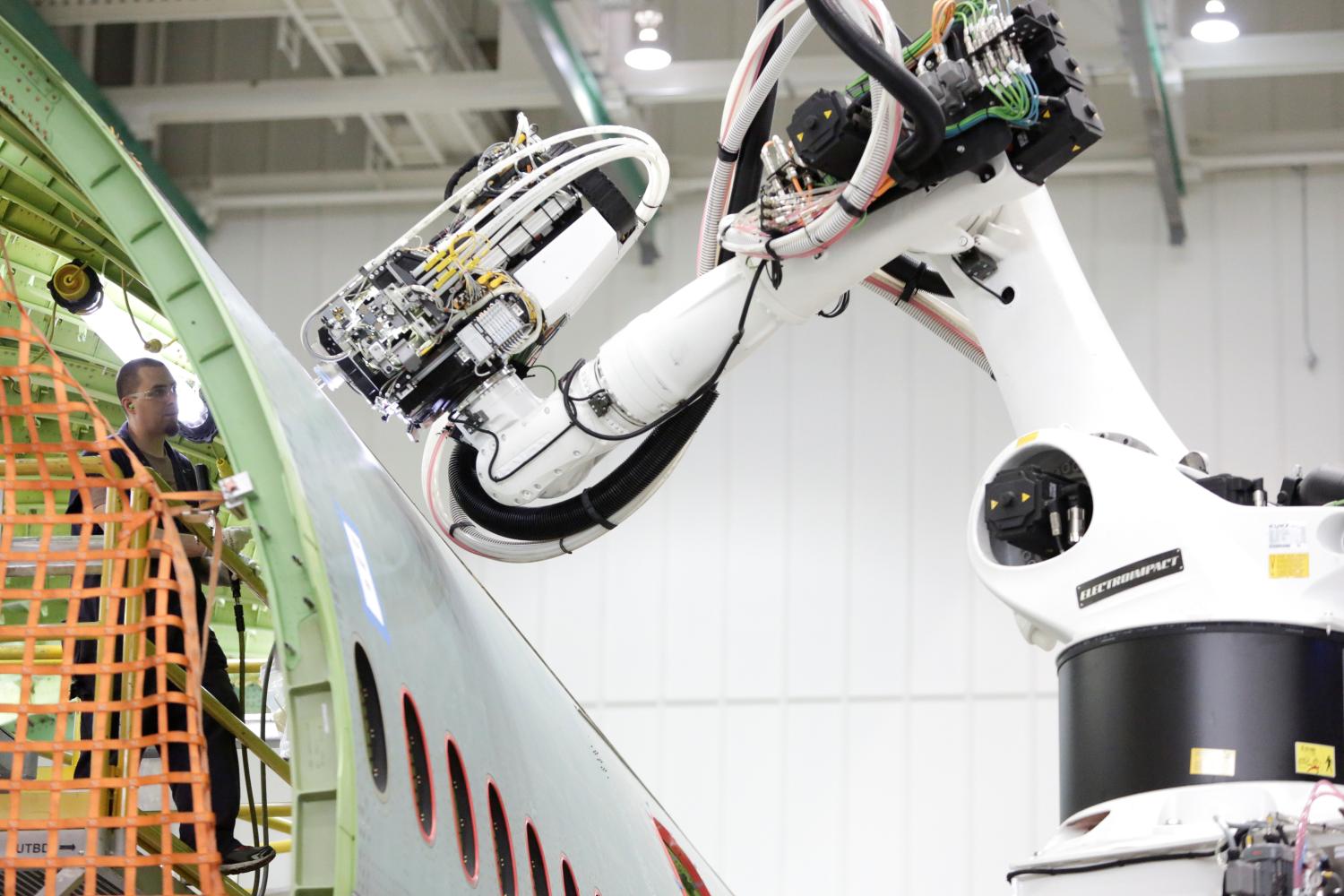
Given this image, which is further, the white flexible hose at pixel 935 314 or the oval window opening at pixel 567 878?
the white flexible hose at pixel 935 314

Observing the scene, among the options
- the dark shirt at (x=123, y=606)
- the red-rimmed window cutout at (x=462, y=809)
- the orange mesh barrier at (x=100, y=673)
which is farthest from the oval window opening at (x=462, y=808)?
the dark shirt at (x=123, y=606)

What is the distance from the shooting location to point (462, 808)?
4.89m

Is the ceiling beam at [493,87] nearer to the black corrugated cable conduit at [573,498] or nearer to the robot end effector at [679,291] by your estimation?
the robot end effector at [679,291]

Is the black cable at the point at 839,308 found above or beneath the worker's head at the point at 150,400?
above

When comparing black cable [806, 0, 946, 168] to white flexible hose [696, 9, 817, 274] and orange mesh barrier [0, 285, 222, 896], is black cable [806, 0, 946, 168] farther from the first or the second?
orange mesh barrier [0, 285, 222, 896]

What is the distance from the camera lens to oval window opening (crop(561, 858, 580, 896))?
5844 mm

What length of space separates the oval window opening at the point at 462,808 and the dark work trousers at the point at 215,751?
172cm

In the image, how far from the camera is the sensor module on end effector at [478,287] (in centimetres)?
723

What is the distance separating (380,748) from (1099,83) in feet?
44.7

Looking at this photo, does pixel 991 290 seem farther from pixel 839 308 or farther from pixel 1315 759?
pixel 1315 759

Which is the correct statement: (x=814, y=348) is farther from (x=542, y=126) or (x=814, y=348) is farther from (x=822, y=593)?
(x=542, y=126)

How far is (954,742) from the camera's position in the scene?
15984mm

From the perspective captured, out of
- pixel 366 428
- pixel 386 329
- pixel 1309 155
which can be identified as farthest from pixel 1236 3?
pixel 386 329

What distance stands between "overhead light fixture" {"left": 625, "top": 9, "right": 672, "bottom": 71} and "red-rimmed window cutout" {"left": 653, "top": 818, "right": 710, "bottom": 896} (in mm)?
9076
